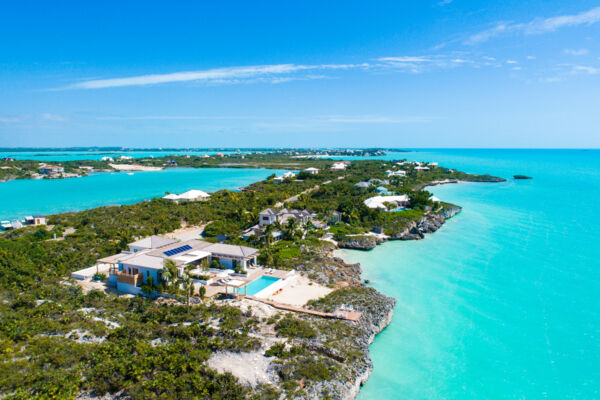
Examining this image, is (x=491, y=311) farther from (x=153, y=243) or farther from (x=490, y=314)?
(x=153, y=243)

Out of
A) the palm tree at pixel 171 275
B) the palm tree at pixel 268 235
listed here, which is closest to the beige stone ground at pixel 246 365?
the palm tree at pixel 171 275

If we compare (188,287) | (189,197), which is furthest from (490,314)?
(189,197)

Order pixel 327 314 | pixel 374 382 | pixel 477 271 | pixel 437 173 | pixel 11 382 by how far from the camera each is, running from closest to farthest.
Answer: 1. pixel 11 382
2. pixel 374 382
3. pixel 327 314
4. pixel 477 271
5. pixel 437 173

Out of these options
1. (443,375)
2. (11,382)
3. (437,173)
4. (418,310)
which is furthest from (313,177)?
(11,382)

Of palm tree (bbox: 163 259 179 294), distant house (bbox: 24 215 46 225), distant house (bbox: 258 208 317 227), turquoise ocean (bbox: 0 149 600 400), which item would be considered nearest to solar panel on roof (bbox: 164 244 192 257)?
palm tree (bbox: 163 259 179 294)

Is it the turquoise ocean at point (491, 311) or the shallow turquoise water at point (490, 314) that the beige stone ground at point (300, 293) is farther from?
the shallow turquoise water at point (490, 314)

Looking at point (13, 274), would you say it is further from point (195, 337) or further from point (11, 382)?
point (195, 337)

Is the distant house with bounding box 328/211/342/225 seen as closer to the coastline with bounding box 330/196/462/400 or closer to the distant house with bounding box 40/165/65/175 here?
the coastline with bounding box 330/196/462/400
